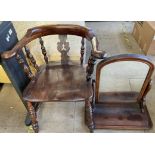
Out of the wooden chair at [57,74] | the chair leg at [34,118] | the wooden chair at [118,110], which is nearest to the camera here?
the wooden chair at [57,74]

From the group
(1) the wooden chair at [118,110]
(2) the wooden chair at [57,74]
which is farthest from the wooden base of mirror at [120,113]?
(2) the wooden chair at [57,74]

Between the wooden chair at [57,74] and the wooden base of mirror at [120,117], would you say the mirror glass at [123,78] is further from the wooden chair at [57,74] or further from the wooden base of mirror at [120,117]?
the wooden chair at [57,74]

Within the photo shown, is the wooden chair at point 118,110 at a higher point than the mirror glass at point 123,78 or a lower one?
higher

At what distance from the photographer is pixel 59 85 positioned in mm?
1148

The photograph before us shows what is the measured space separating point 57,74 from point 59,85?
12cm

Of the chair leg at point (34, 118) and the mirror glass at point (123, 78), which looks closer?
the chair leg at point (34, 118)

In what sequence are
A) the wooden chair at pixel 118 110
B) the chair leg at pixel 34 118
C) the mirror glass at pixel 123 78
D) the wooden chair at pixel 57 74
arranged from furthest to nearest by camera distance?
the mirror glass at pixel 123 78
the wooden chair at pixel 118 110
the chair leg at pixel 34 118
the wooden chair at pixel 57 74

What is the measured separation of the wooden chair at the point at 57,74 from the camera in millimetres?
1060

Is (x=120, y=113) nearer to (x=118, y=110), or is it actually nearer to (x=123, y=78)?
(x=118, y=110)

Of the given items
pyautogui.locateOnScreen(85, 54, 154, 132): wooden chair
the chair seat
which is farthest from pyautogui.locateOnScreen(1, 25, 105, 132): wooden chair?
pyautogui.locateOnScreen(85, 54, 154, 132): wooden chair

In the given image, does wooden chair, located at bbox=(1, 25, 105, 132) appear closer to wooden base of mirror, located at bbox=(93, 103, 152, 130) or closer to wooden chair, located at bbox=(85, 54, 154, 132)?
wooden chair, located at bbox=(85, 54, 154, 132)

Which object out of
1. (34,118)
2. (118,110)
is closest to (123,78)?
(118,110)

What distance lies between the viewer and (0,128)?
1408 millimetres

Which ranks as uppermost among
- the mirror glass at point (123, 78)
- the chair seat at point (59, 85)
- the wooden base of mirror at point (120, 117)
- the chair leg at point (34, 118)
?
the chair seat at point (59, 85)
